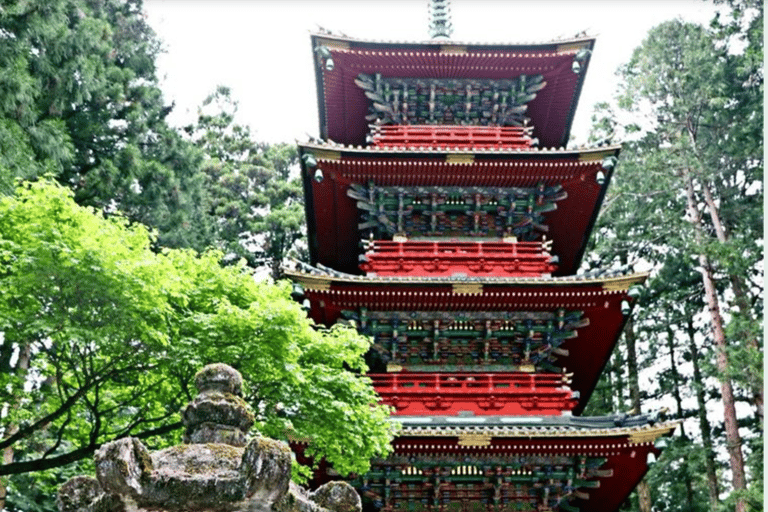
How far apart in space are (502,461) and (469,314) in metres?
2.78

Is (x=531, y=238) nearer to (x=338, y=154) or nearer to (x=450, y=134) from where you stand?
(x=450, y=134)

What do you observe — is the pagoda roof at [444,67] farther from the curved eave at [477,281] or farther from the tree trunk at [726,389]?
the tree trunk at [726,389]

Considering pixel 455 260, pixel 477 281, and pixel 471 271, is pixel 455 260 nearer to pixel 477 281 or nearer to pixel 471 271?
pixel 471 271

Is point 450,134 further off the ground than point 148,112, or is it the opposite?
point 148,112

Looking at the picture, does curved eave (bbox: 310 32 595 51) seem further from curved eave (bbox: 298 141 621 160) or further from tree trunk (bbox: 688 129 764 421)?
tree trunk (bbox: 688 129 764 421)

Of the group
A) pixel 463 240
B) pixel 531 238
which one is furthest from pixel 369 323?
pixel 531 238

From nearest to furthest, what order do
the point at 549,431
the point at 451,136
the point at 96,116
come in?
the point at 549,431
the point at 451,136
the point at 96,116

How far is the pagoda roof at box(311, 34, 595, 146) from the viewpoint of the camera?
1653cm

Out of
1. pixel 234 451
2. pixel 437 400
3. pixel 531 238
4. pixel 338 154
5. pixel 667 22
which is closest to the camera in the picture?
pixel 234 451

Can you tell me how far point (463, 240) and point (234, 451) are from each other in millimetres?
12113

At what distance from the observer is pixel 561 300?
14.1 m

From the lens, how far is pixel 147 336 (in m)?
9.24

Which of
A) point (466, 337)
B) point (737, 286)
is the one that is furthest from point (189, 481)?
point (737, 286)

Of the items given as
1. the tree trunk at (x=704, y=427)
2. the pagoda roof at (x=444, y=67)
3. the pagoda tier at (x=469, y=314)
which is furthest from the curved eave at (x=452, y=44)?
the tree trunk at (x=704, y=427)
